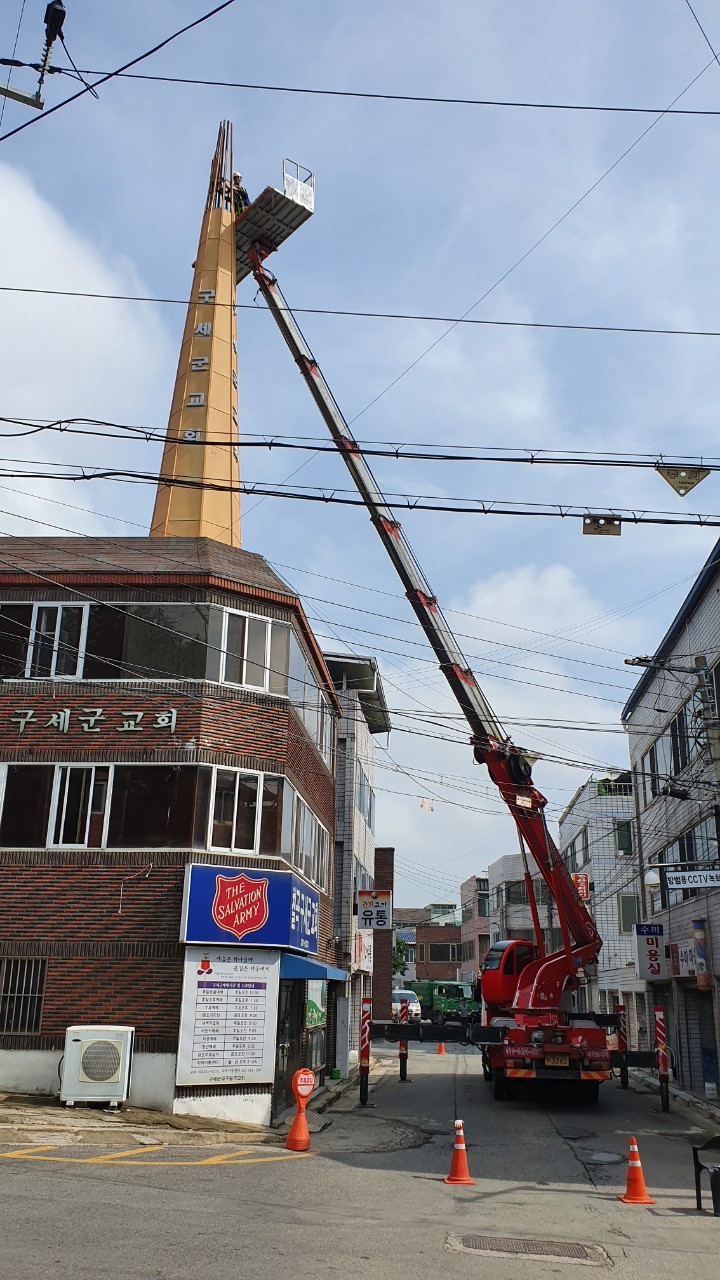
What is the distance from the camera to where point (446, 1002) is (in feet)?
184

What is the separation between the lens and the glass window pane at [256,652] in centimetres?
1845

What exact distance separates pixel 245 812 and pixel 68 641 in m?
4.54

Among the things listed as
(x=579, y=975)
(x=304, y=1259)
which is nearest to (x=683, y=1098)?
(x=579, y=975)

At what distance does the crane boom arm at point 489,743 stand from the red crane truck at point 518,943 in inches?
0.8

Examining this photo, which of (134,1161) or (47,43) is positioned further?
(134,1161)

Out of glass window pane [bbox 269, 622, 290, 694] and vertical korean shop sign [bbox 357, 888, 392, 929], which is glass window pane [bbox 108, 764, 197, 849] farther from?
vertical korean shop sign [bbox 357, 888, 392, 929]

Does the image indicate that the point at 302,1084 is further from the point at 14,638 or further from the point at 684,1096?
the point at 684,1096

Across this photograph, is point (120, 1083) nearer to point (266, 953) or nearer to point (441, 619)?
point (266, 953)

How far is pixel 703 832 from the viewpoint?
24.0 metres

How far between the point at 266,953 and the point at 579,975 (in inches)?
287

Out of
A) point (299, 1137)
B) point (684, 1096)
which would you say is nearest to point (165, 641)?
point (299, 1137)

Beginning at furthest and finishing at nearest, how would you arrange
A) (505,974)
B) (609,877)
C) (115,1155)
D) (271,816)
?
(609,877) → (505,974) → (271,816) → (115,1155)

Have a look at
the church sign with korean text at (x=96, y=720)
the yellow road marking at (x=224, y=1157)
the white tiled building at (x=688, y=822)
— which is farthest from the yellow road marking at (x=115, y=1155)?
the white tiled building at (x=688, y=822)

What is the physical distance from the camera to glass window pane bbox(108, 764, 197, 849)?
17.0 metres
